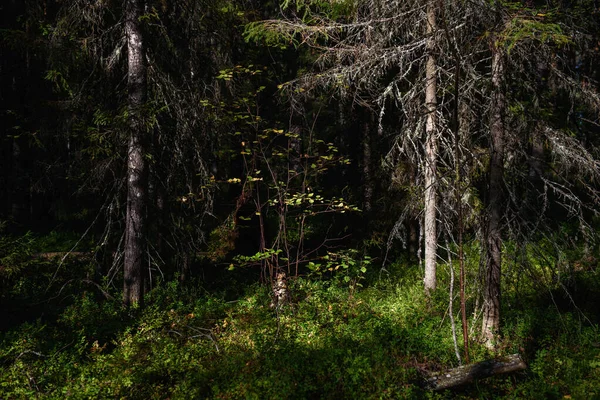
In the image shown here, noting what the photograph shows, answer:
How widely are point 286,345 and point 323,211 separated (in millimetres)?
2698

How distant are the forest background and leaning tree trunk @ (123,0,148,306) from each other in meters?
0.03

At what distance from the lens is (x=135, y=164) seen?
8.46 meters

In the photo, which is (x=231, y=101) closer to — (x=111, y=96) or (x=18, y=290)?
(x=111, y=96)

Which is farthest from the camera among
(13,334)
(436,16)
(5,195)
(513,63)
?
(5,195)

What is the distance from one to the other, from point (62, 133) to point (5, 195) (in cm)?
1012

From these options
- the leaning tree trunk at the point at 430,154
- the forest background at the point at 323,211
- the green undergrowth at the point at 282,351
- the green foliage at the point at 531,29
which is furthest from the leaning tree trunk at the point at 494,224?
the leaning tree trunk at the point at 430,154

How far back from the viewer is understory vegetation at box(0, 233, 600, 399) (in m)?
5.73

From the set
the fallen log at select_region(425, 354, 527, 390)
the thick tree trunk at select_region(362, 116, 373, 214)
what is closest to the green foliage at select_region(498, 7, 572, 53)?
the fallen log at select_region(425, 354, 527, 390)

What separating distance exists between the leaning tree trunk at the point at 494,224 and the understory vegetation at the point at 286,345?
13.1 inches

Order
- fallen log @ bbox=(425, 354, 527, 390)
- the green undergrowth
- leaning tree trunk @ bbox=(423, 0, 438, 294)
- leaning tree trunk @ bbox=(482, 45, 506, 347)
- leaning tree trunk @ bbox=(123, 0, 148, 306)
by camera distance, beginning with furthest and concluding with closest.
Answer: leaning tree trunk @ bbox=(123, 0, 148, 306) < leaning tree trunk @ bbox=(423, 0, 438, 294) < leaning tree trunk @ bbox=(482, 45, 506, 347) < the green undergrowth < fallen log @ bbox=(425, 354, 527, 390)

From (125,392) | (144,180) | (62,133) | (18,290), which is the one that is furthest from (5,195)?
(125,392)

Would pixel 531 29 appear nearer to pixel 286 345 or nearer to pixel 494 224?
pixel 494 224

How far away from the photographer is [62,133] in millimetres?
8922

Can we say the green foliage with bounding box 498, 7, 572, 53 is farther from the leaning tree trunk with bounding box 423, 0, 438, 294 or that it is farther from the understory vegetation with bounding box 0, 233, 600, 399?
the understory vegetation with bounding box 0, 233, 600, 399
